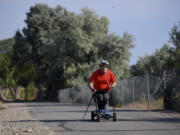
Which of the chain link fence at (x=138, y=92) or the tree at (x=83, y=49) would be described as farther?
the tree at (x=83, y=49)

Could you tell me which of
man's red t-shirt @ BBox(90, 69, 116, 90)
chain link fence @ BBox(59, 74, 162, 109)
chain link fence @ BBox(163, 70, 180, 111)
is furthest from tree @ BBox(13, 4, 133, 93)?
man's red t-shirt @ BBox(90, 69, 116, 90)

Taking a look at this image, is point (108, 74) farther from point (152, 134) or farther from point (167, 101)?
point (167, 101)

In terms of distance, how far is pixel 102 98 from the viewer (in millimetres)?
9523

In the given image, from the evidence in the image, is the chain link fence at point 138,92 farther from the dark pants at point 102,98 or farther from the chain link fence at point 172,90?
the dark pants at point 102,98

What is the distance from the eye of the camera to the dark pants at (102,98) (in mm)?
9523

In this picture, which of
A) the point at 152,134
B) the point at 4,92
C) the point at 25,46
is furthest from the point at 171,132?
the point at 4,92

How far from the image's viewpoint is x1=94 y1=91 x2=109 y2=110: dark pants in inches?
375

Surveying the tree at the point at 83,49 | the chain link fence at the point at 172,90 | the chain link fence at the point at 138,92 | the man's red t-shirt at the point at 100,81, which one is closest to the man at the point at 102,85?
the man's red t-shirt at the point at 100,81

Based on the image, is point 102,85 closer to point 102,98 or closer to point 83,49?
point 102,98

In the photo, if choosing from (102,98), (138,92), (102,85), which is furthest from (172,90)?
(102,98)


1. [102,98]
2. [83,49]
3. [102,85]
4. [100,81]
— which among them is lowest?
[102,98]

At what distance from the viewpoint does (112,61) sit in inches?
1694

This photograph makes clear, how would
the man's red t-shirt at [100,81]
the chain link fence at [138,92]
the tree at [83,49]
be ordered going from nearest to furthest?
1. the man's red t-shirt at [100,81]
2. the chain link fence at [138,92]
3. the tree at [83,49]

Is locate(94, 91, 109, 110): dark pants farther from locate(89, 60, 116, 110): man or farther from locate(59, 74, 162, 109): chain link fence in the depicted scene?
locate(59, 74, 162, 109): chain link fence
